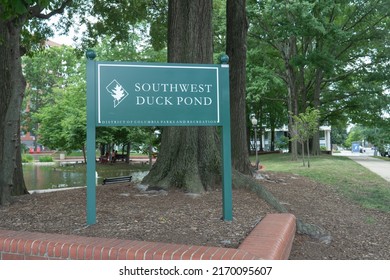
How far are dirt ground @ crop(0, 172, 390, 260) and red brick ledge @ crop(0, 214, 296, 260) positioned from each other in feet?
1.57

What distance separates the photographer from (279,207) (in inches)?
255

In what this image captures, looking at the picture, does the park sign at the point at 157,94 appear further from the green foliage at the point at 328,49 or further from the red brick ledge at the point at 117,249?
the green foliage at the point at 328,49

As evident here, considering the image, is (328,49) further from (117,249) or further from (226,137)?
(117,249)

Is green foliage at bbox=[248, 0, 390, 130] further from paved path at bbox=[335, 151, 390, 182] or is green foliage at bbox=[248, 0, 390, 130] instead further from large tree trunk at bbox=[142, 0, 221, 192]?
large tree trunk at bbox=[142, 0, 221, 192]

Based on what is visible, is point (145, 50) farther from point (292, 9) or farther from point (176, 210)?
point (176, 210)

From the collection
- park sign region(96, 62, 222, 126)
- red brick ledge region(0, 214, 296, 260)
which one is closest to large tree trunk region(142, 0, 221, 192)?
park sign region(96, 62, 222, 126)

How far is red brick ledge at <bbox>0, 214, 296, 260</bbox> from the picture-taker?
3.28 m

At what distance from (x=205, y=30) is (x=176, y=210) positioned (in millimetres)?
3361

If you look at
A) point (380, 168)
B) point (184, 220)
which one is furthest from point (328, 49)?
point (184, 220)

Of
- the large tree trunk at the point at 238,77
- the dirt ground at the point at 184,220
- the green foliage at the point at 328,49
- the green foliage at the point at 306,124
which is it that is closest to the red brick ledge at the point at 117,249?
the dirt ground at the point at 184,220

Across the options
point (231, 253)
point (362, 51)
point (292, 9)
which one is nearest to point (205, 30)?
point (231, 253)

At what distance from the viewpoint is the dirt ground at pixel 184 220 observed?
449 cm

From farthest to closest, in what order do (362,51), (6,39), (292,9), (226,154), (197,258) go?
1. (362,51)
2. (292,9)
3. (6,39)
4. (226,154)
5. (197,258)

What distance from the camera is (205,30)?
701 cm
